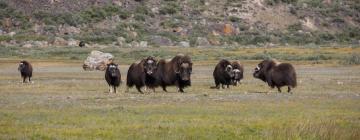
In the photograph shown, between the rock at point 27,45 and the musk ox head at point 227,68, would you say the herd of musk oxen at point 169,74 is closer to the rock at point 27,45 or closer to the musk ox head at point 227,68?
the musk ox head at point 227,68

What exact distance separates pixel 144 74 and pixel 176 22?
90.6 meters

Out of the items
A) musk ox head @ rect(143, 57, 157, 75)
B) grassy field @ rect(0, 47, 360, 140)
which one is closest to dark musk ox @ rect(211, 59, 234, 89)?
musk ox head @ rect(143, 57, 157, 75)

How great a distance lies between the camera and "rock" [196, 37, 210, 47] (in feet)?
373

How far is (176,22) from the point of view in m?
124

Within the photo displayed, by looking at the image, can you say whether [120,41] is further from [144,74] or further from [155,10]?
[144,74]

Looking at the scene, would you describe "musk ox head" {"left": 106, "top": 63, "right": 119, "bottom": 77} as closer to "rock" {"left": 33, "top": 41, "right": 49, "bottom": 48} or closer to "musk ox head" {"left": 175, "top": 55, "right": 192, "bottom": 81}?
"musk ox head" {"left": 175, "top": 55, "right": 192, "bottom": 81}

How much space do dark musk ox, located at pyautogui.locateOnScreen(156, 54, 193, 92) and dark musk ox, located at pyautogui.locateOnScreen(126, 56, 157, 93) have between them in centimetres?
37

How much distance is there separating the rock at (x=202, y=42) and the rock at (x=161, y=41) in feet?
13.5

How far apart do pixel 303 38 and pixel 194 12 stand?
19144mm

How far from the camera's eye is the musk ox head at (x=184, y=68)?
33.2 metres

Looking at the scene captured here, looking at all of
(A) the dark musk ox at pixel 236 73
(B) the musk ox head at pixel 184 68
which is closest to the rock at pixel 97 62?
(A) the dark musk ox at pixel 236 73

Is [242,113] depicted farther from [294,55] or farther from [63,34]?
[63,34]

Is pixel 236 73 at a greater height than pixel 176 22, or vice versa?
pixel 236 73

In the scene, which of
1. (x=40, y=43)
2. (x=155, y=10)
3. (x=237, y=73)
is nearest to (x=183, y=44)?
(x=155, y=10)
